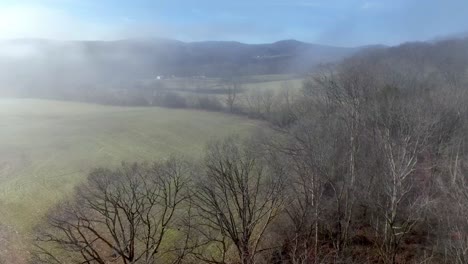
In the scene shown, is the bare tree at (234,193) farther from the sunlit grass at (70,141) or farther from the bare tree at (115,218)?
the sunlit grass at (70,141)

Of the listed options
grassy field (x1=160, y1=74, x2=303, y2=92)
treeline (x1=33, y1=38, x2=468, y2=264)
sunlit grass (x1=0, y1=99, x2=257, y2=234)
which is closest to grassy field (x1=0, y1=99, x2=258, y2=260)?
sunlit grass (x1=0, y1=99, x2=257, y2=234)

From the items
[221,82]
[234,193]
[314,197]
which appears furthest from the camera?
[221,82]

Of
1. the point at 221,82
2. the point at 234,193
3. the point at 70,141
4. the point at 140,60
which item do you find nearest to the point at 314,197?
the point at 234,193

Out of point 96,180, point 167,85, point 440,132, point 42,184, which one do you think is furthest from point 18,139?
point 167,85

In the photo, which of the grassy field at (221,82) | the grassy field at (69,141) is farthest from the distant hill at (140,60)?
the grassy field at (69,141)

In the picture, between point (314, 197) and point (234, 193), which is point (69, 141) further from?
point (314, 197)

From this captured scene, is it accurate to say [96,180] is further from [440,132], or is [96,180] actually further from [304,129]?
[440,132]

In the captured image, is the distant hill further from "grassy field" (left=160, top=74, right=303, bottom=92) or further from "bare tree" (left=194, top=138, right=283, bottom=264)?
"bare tree" (left=194, top=138, right=283, bottom=264)
